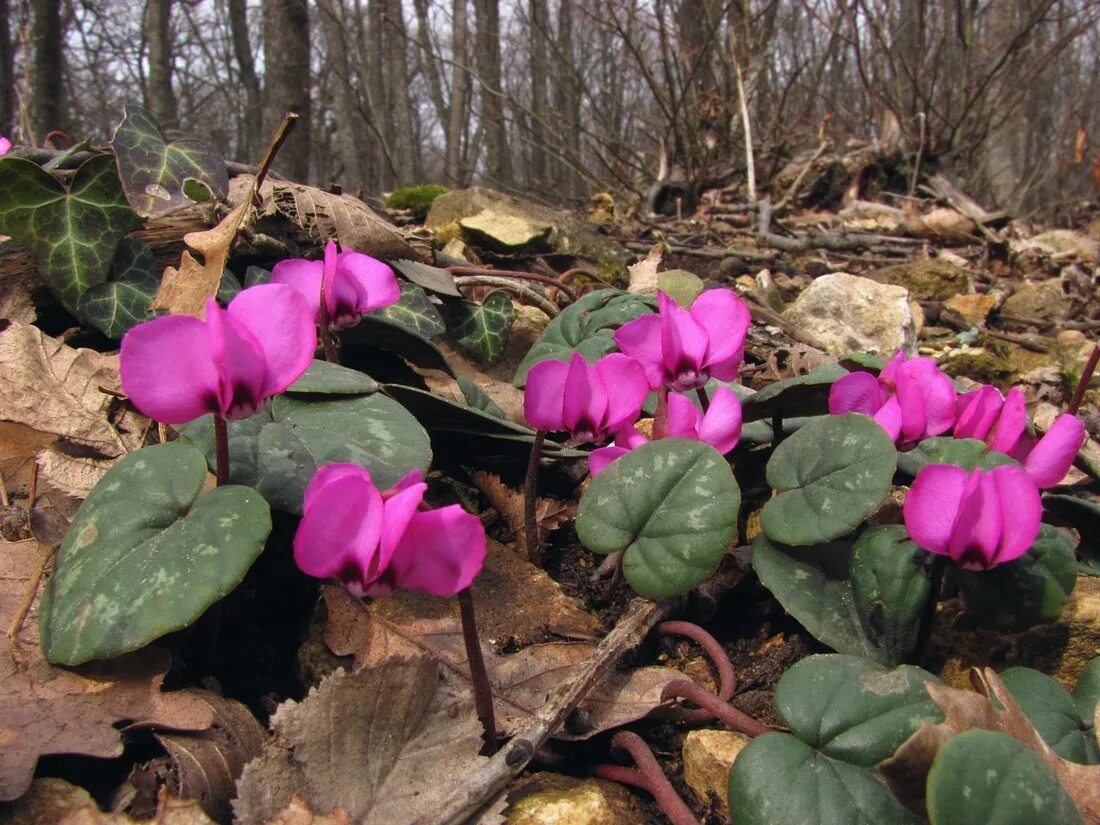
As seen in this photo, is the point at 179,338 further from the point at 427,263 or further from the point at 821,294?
the point at 821,294

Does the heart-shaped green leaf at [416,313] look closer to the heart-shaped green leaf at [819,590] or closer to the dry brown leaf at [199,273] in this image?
the dry brown leaf at [199,273]

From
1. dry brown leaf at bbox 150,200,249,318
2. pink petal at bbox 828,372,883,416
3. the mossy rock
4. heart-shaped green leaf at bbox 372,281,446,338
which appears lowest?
pink petal at bbox 828,372,883,416

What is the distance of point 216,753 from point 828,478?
834mm

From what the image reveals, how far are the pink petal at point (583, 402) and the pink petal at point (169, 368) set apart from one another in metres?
0.49

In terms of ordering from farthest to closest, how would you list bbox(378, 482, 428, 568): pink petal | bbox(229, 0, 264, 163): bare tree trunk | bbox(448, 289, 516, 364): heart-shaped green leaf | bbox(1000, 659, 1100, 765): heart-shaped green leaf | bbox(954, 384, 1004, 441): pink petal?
bbox(229, 0, 264, 163): bare tree trunk → bbox(448, 289, 516, 364): heart-shaped green leaf → bbox(954, 384, 1004, 441): pink petal → bbox(1000, 659, 1100, 765): heart-shaped green leaf → bbox(378, 482, 428, 568): pink petal

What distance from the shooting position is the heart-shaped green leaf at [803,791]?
0.85 m

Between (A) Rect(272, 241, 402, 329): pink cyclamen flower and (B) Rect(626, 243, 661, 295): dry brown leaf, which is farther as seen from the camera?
(B) Rect(626, 243, 661, 295): dry brown leaf

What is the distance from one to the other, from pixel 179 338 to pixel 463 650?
55cm

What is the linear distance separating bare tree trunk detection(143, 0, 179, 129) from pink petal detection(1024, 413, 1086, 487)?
13.8 meters

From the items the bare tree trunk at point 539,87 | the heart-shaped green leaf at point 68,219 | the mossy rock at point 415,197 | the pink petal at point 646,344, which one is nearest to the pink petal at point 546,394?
the pink petal at point 646,344

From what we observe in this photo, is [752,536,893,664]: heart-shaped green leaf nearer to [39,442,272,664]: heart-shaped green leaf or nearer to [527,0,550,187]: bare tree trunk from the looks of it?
[39,442,272,664]: heart-shaped green leaf

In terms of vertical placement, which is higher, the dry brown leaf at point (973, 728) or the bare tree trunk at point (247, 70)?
the bare tree trunk at point (247, 70)

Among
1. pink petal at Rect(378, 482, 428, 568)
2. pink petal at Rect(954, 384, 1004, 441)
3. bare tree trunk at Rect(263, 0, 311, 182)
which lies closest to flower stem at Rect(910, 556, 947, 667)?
pink petal at Rect(954, 384, 1004, 441)

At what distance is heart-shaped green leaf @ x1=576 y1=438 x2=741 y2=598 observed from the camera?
107 cm
